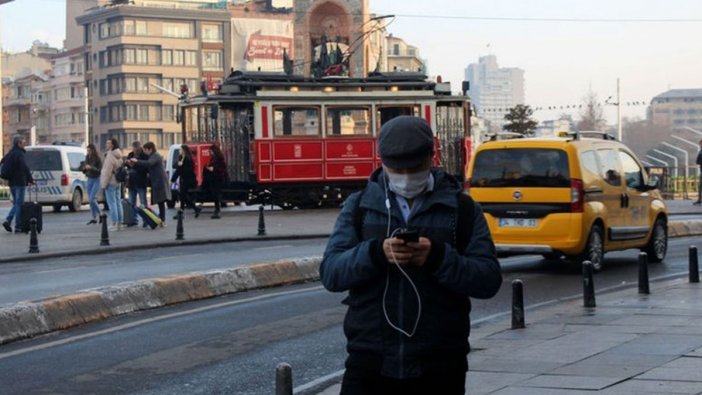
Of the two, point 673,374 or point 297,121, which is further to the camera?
point 297,121

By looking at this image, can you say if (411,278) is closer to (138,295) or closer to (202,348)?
(202,348)

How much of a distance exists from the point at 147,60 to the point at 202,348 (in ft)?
429

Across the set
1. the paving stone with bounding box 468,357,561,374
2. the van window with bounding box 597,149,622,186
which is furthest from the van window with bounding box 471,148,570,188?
the paving stone with bounding box 468,357,561,374

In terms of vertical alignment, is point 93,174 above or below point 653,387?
above

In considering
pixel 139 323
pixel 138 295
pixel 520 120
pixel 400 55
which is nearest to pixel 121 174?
pixel 138 295

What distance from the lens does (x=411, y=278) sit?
4.79 meters

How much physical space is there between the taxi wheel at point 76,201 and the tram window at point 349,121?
7.30 m

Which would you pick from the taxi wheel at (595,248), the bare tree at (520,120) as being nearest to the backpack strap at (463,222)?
the taxi wheel at (595,248)

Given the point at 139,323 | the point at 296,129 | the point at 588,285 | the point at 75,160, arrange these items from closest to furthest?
the point at 139,323
the point at 588,285
the point at 296,129
the point at 75,160

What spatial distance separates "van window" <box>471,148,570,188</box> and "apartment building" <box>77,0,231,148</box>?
120 m

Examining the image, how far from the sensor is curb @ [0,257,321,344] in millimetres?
11820

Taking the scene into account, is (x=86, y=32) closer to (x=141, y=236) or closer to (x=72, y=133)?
(x=72, y=133)

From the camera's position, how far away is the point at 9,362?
10.4 metres

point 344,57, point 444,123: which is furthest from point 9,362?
point 344,57
